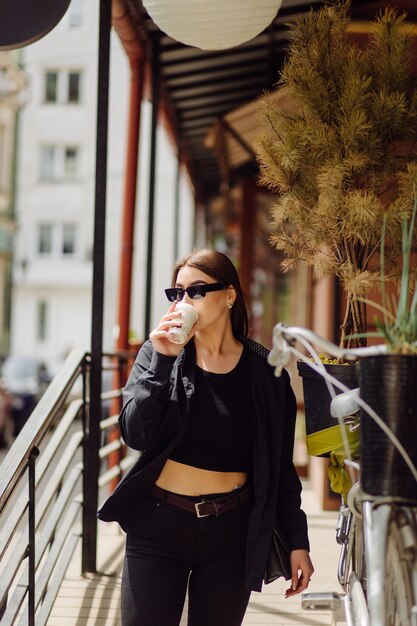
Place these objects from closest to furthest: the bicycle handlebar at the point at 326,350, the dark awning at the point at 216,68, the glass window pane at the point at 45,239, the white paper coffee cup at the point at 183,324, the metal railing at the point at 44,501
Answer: the bicycle handlebar at the point at 326,350 < the white paper coffee cup at the point at 183,324 < the metal railing at the point at 44,501 < the dark awning at the point at 216,68 < the glass window pane at the point at 45,239

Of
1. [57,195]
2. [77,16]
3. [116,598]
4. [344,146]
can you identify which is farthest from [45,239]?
[344,146]

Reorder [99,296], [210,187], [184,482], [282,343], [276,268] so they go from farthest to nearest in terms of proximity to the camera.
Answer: [276,268] → [210,187] → [99,296] → [184,482] → [282,343]

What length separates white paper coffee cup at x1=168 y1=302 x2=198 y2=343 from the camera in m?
2.37

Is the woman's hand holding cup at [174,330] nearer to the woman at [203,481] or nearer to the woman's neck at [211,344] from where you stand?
the woman at [203,481]

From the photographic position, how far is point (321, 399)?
2678mm

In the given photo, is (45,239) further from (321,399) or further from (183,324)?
(183,324)

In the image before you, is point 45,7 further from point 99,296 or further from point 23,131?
point 23,131

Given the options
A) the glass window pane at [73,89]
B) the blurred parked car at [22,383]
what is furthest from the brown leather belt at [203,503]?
the glass window pane at [73,89]

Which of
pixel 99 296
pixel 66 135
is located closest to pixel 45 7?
pixel 99 296

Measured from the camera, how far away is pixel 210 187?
48.9 feet

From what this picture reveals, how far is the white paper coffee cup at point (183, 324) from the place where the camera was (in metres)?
→ 2.37

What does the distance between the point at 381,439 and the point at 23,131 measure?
34.9 metres

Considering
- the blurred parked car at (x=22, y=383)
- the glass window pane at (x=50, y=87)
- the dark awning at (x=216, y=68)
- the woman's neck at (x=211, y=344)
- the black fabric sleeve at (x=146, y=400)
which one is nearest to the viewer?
the black fabric sleeve at (x=146, y=400)

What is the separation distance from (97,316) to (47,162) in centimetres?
3204
